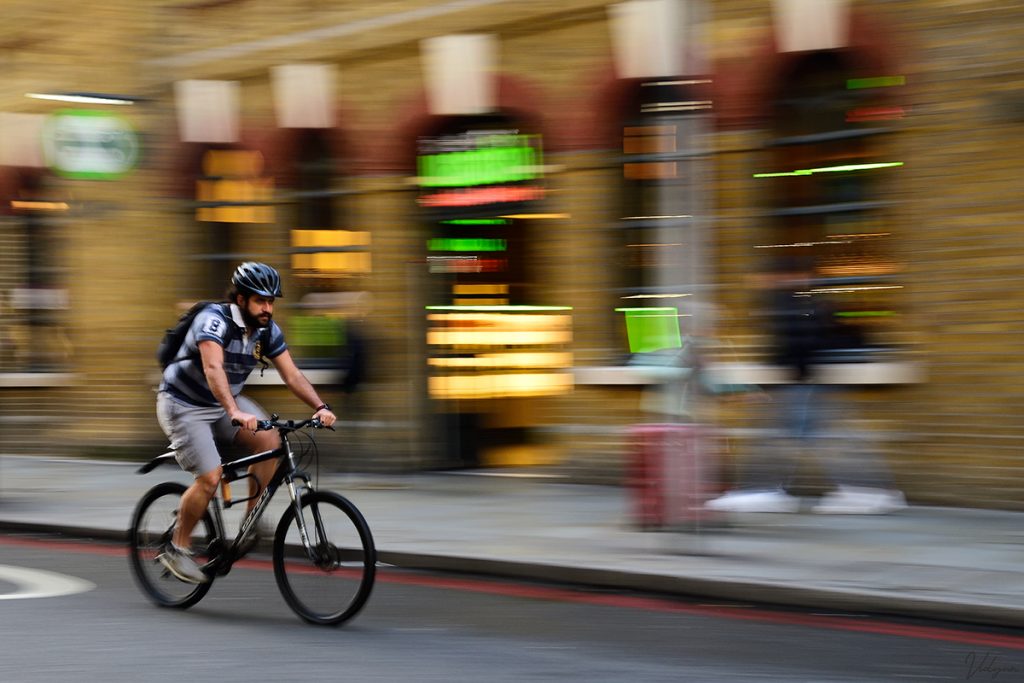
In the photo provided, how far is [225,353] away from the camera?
23.8 ft

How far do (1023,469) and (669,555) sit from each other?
332cm

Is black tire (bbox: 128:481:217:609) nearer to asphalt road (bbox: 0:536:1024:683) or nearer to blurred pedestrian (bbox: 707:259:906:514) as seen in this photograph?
asphalt road (bbox: 0:536:1024:683)

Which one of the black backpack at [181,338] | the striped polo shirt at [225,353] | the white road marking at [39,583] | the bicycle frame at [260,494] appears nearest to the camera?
the bicycle frame at [260,494]

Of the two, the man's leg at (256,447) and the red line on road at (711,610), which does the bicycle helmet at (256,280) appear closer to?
the man's leg at (256,447)

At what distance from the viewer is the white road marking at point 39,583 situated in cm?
789

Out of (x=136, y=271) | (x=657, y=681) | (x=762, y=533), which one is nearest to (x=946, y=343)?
(x=762, y=533)

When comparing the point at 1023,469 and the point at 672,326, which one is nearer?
the point at 1023,469

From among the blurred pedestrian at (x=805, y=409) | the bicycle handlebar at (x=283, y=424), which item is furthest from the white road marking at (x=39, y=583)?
the blurred pedestrian at (x=805, y=409)

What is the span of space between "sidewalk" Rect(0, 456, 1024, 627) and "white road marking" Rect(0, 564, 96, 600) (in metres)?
1.24

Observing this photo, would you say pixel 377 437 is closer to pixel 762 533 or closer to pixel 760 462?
pixel 760 462

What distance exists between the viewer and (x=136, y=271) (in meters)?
16.3

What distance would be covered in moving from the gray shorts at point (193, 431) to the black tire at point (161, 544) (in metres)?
0.23

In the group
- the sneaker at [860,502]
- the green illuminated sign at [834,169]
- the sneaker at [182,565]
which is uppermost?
the green illuminated sign at [834,169]

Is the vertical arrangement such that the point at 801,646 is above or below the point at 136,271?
below
